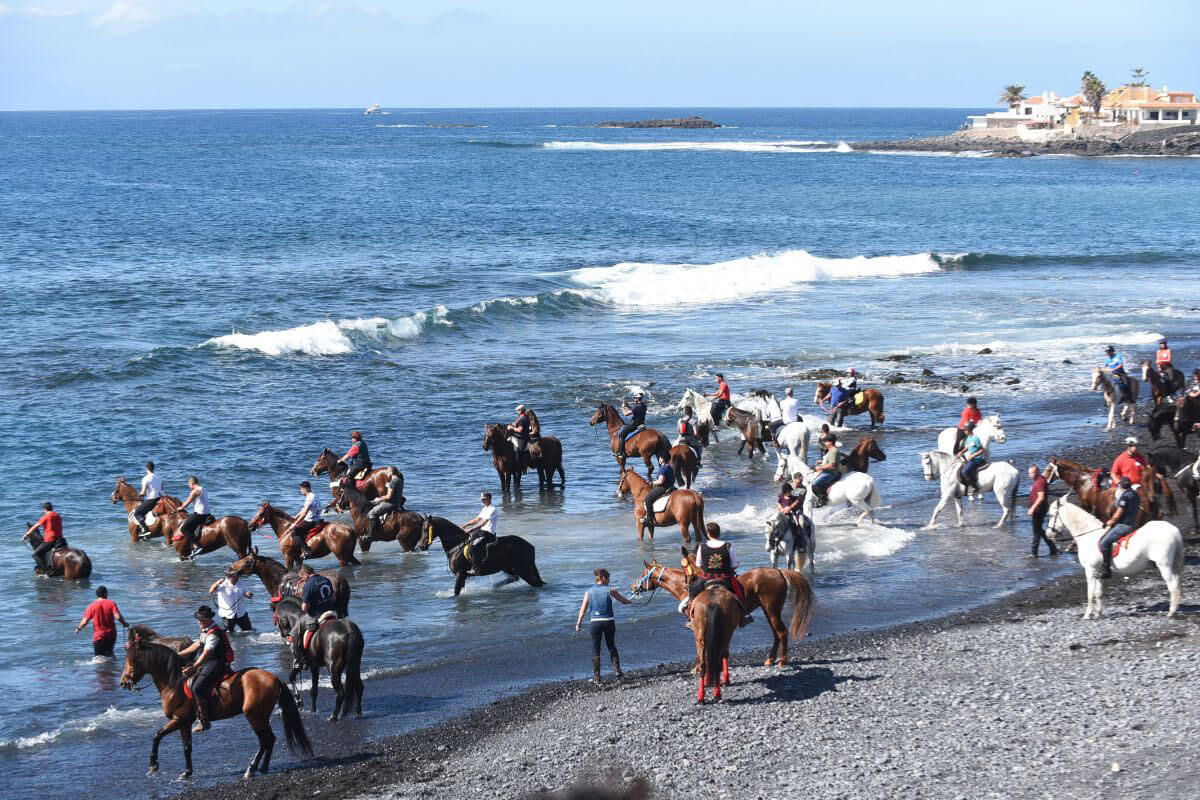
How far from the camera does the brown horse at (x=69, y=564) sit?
2134cm

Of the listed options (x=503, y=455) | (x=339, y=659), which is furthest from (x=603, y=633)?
(x=503, y=455)

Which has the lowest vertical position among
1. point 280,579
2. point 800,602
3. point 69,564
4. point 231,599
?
point 69,564

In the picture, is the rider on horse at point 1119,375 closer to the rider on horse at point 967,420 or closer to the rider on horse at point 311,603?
the rider on horse at point 967,420

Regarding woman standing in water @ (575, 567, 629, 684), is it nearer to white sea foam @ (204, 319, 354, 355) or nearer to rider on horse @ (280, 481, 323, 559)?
rider on horse @ (280, 481, 323, 559)

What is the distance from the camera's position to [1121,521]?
17422mm

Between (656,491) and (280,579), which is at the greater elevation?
(656,491)

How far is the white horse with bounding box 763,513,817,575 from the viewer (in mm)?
19312

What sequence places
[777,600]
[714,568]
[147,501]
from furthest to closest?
[147,501] < [777,600] < [714,568]

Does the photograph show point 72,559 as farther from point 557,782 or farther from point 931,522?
point 931,522

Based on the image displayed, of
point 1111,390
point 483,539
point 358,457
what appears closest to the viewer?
point 483,539

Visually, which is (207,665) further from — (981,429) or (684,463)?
(981,429)

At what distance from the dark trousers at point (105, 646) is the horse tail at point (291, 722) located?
4.92 meters

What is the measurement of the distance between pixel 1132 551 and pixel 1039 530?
3.77m

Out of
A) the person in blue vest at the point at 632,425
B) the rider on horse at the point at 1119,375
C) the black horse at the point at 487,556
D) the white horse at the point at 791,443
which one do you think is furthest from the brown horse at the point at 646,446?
the rider on horse at the point at 1119,375
